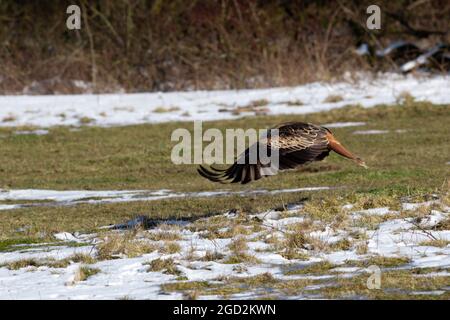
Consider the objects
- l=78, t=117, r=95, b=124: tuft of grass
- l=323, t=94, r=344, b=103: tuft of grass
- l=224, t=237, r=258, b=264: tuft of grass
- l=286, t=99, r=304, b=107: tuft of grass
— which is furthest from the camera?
l=323, t=94, r=344, b=103: tuft of grass

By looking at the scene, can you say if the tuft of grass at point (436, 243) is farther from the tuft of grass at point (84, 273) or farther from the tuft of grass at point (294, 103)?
the tuft of grass at point (294, 103)

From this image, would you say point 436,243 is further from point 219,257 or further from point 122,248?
point 122,248

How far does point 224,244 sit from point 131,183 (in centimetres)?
557

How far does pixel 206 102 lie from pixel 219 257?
13476mm

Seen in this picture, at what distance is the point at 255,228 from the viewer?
873 cm

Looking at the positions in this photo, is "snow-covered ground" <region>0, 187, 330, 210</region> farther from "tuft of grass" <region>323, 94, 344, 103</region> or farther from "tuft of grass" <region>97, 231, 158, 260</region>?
"tuft of grass" <region>323, 94, 344, 103</region>

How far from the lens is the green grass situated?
34.6ft

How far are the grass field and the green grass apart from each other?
0.03 metres

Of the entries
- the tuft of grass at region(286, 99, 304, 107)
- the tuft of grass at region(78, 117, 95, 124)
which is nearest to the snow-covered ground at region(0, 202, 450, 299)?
the tuft of grass at region(78, 117, 95, 124)

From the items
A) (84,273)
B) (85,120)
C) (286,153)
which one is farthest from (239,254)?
(85,120)

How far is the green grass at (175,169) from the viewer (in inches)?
416

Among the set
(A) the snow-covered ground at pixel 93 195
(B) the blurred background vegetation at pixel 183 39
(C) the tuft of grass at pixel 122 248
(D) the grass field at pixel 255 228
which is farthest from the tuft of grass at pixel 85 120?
(C) the tuft of grass at pixel 122 248
